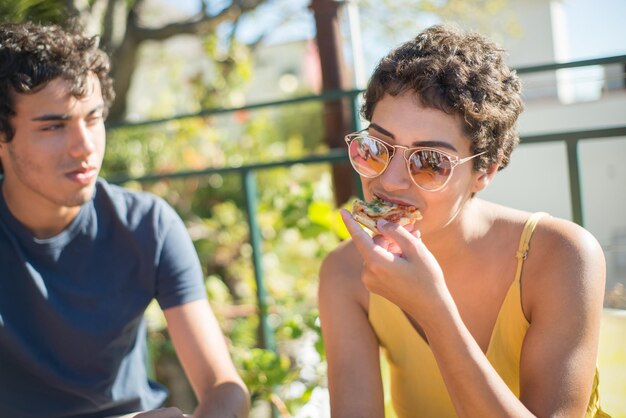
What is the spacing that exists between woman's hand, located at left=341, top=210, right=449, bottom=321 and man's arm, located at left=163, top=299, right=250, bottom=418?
0.65m

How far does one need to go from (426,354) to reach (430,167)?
556 mm

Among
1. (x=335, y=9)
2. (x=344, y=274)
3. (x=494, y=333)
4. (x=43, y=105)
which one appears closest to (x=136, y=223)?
(x=43, y=105)

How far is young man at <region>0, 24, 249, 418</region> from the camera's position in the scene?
218cm

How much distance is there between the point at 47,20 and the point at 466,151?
5.96 ft

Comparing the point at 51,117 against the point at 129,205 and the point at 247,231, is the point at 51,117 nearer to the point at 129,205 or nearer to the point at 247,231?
the point at 129,205

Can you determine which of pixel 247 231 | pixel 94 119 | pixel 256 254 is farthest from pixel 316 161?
pixel 247 231

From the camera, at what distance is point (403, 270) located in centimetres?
163

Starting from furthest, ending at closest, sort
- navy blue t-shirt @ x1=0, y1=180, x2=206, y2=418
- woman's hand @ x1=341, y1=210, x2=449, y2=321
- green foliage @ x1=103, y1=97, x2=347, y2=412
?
green foliage @ x1=103, y1=97, x2=347, y2=412, navy blue t-shirt @ x1=0, y1=180, x2=206, y2=418, woman's hand @ x1=341, y1=210, x2=449, y2=321

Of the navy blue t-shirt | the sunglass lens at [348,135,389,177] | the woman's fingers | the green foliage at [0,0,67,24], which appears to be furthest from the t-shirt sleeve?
the green foliage at [0,0,67,24]

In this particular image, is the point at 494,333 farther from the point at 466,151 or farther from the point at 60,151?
the point at 60,151

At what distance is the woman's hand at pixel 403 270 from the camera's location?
1631 millimetres

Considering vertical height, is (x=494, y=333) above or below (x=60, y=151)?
below

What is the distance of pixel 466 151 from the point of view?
70.1 inches

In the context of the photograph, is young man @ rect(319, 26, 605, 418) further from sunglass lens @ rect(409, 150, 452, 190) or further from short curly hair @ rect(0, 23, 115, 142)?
short curly hair @ rect(0, 23, 115, 142)
